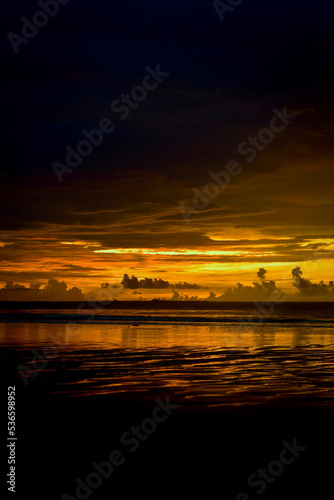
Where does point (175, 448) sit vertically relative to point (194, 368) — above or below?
below

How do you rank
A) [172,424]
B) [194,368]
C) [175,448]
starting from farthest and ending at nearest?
[194,368] → [172,424] → [175,448]

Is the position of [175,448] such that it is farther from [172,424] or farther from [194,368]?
[194,368]

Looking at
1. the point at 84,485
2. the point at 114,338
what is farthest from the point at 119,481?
the point at 114,338

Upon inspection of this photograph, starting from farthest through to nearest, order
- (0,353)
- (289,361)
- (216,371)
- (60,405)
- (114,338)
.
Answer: (114,338) < (0,353) < (289,361) < (216,371) < (60,405)

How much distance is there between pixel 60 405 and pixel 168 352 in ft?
54.0

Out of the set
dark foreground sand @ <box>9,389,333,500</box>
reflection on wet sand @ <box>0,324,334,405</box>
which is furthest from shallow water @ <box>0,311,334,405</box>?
dark foreground sand @ <box>9,389,333,500</box>

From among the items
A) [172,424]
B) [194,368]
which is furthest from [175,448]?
[194,368]

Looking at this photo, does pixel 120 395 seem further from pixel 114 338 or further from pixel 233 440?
pixel 114 338

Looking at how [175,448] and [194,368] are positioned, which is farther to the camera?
[194,368]

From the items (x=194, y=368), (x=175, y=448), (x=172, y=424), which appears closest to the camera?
(x=175, y=448)

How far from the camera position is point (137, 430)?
1549cm

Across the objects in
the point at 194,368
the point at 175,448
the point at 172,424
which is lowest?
the point at 175,448

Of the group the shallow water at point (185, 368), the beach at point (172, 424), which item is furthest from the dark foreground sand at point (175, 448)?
the shallow water at point (185, 368)

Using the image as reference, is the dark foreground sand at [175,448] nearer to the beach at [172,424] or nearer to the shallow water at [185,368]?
the beach at [172,424]
